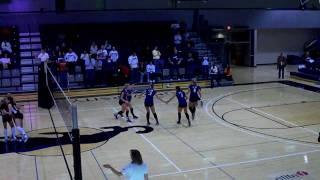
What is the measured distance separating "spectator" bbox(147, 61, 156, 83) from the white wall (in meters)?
14.0

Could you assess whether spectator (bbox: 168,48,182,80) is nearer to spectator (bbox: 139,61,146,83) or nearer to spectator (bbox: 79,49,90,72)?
spectator (bbox: 139,61,146,83)

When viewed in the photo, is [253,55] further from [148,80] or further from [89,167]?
[89,167]

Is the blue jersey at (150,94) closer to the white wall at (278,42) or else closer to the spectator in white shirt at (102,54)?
the spectator in white shirt at (102,54)

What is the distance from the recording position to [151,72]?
27.3 meters

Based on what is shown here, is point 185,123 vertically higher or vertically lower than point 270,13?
lower

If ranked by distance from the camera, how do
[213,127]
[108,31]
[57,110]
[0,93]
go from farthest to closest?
[108,31] < [0,93] < [57,110] < [213,127]

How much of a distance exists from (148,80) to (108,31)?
640 cm

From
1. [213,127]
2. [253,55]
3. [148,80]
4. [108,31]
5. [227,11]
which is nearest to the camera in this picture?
[213,127]

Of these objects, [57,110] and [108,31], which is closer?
[57,110]

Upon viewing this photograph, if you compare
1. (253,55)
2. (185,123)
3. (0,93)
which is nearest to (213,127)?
(185,123)

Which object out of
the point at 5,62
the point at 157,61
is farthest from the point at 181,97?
the point at 5,62

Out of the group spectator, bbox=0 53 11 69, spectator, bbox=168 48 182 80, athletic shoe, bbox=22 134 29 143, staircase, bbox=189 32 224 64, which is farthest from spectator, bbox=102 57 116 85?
athletic shoe, bbox=22 134 29 143

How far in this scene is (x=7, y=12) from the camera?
1178 inches

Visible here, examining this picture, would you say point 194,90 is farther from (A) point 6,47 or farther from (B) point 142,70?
(A) point 6,47
